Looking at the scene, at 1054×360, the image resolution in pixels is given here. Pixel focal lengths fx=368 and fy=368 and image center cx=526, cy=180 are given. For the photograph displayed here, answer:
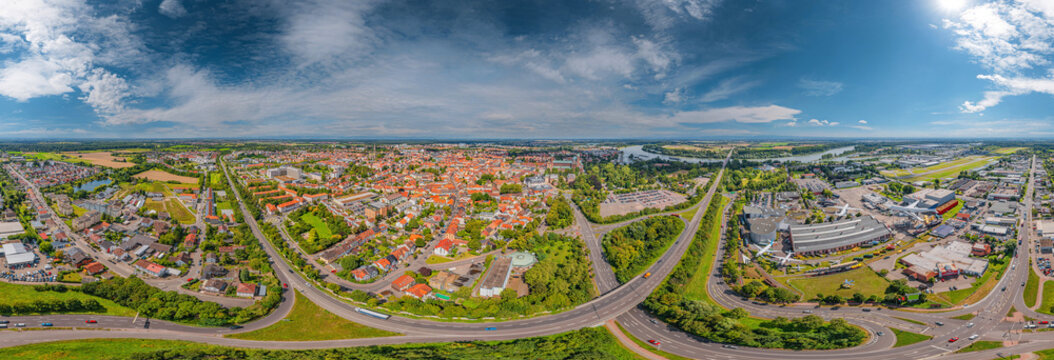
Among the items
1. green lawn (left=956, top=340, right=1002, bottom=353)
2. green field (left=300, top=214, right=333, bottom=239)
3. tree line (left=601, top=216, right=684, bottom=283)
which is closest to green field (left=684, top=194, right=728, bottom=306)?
tree line (left=601, top=216, right=684, bottom=283)

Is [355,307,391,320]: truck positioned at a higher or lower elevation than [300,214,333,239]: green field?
lower

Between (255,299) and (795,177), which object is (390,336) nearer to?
(255,299)

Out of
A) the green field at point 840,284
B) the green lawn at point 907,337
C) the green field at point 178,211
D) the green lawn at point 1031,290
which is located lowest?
the green lawn at point 907,337

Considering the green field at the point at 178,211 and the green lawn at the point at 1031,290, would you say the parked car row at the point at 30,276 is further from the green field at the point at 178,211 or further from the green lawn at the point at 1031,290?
the green lawn at the point at 1031,290

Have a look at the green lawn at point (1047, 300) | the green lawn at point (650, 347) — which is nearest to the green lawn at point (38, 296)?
the green lawn at point (650, 347)

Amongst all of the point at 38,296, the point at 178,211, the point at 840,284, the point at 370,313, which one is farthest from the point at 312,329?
the point at 178,211

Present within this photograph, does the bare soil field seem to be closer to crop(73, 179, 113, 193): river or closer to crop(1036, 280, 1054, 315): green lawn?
crop(73, 179, 113, 193): river

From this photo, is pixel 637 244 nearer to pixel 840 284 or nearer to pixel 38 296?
pixel 840 284

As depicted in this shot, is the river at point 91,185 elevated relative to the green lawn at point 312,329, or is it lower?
elevated
